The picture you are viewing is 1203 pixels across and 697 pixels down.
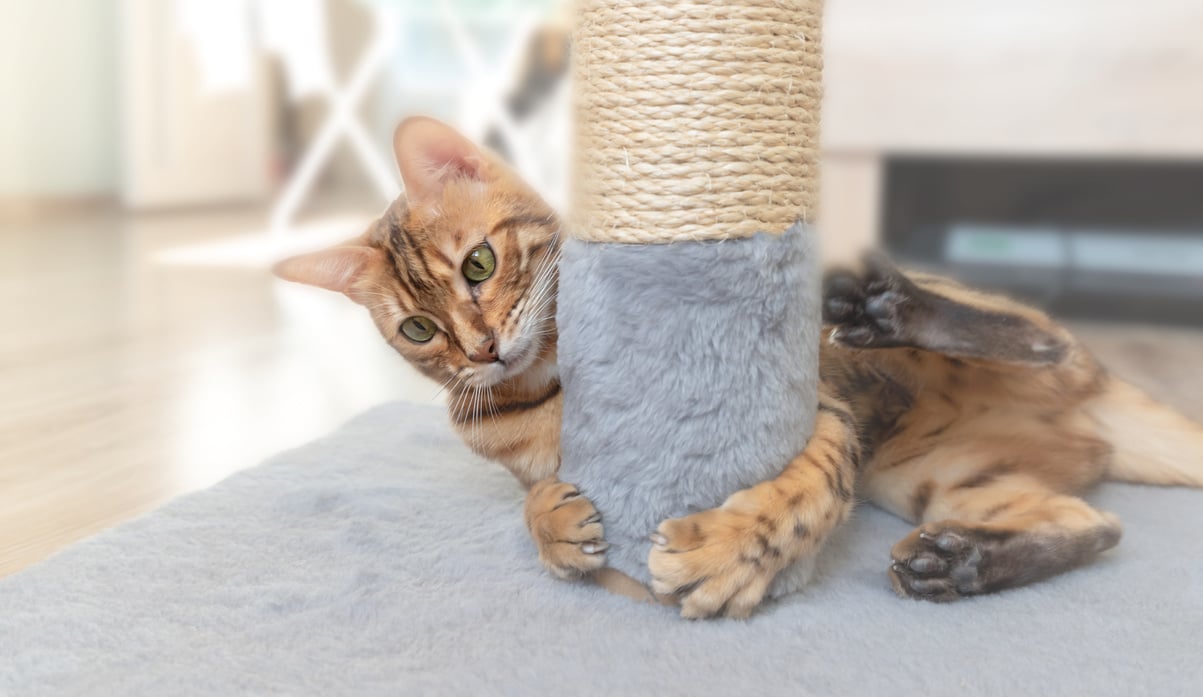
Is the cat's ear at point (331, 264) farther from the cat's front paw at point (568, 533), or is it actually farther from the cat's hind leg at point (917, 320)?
the cat's hind leg at point (917, 320)

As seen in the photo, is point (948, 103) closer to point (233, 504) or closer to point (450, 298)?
point (450, 298)

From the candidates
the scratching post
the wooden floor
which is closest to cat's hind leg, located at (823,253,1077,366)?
the scratching post

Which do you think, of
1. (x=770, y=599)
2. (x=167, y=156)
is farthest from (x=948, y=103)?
(x=167, y=156)

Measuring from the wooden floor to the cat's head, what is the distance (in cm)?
40

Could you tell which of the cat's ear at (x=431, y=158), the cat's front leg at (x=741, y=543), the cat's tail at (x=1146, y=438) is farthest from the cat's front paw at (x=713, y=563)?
the cat's tail at (x=1146, y=438)

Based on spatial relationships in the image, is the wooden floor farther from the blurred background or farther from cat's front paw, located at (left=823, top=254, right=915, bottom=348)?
cat's front paw, located at (left=823, top=254, right=915, bottom=348)

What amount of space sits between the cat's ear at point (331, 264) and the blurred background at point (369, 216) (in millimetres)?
364

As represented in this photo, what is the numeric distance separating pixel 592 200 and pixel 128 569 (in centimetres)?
58

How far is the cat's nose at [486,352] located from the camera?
1.05 m

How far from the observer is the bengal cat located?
958 mm

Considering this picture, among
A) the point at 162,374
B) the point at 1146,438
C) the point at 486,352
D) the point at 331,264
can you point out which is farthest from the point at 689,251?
the point at 162,374

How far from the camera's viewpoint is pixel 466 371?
1076 mm

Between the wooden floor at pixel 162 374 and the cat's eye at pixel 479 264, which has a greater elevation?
the cat's eye at pixel 479 264

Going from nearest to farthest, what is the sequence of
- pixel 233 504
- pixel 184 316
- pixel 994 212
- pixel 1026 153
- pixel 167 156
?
pixel 233 504, pixel 1026 153, pixel 184 316, pixel 994 212, pixel 167 156
